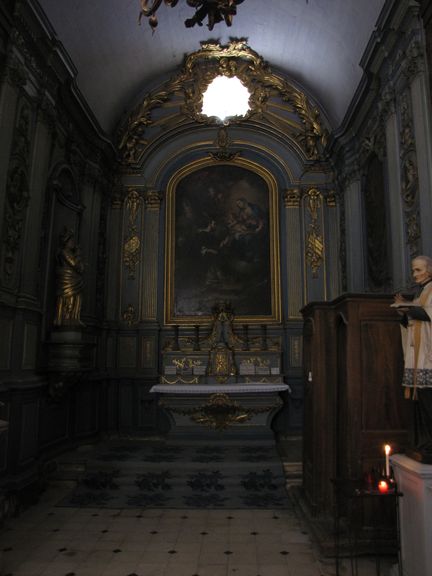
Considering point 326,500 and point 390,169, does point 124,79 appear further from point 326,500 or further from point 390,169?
point 326,500

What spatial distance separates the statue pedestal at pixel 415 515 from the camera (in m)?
3.17

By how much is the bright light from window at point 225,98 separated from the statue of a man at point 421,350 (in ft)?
21.7

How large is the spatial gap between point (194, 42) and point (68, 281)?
16.5ft

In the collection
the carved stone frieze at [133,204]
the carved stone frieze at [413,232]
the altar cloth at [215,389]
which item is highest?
the carved stone frieze at [133,204]

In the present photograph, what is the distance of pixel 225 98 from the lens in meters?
9.44

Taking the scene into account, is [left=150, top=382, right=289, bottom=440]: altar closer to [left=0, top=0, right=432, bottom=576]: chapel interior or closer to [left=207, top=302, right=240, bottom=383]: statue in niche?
[left=0, top=0, right=432, bottom=576]: chapel interior

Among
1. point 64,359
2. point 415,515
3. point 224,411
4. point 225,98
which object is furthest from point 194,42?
point 415,515

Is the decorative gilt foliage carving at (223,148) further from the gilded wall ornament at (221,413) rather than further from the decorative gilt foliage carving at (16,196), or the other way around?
the gilded wall ornament at (221,413)

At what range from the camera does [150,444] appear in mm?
7805

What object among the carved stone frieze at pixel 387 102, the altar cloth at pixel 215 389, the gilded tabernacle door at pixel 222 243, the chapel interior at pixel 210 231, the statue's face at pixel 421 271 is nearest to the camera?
the statue's face at pixel 421 271

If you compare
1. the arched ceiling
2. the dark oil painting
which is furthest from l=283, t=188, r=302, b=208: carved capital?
the arched ceiling

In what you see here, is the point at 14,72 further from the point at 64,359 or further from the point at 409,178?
the point at 409,178

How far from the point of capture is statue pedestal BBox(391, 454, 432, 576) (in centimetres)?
317

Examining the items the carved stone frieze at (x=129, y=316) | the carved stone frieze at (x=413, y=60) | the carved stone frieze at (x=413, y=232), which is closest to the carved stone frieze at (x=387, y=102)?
the carved stone frieze at (x=413, y=60)
